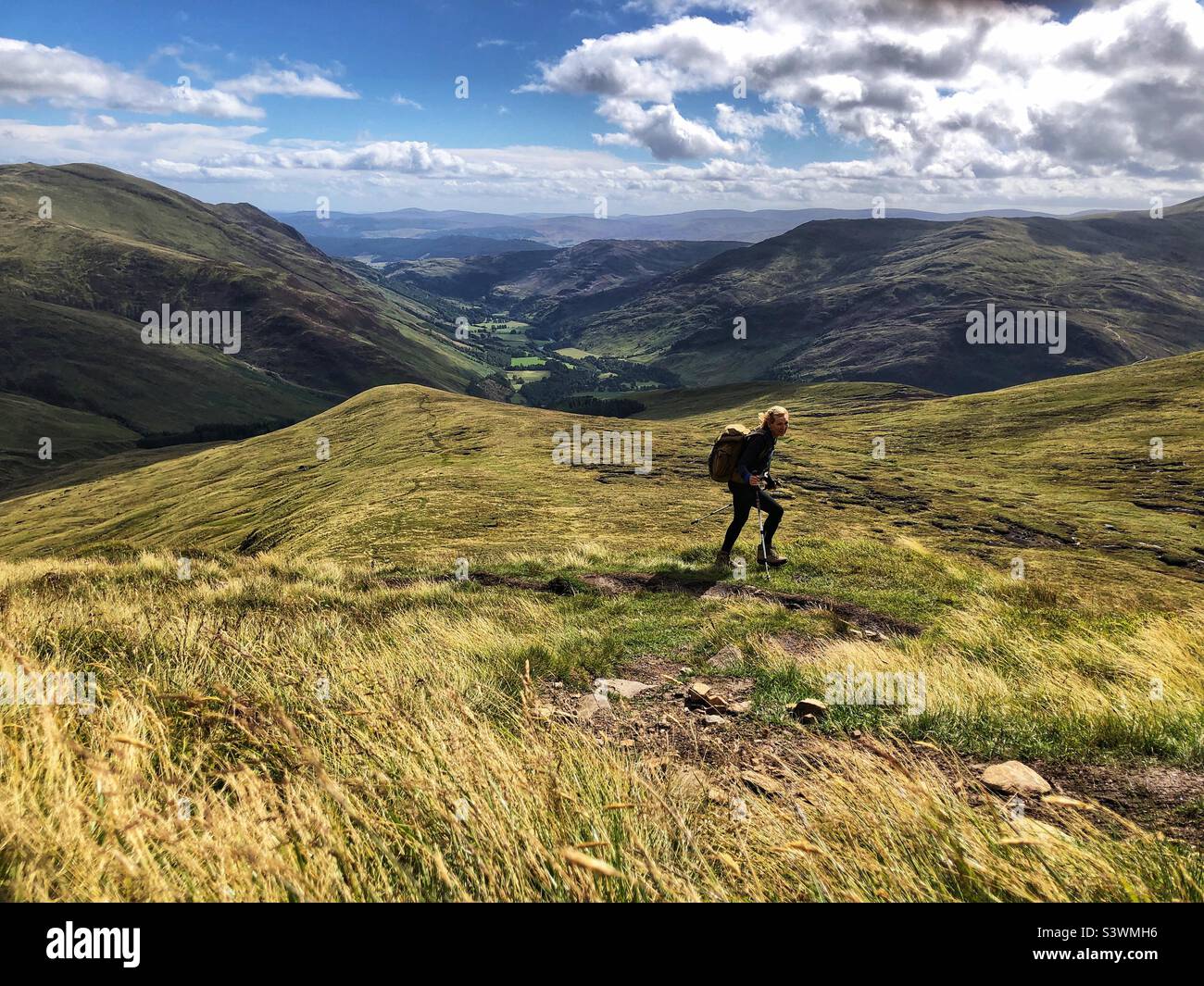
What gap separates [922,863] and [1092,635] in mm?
7420

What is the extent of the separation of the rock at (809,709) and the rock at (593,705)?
1.91 metres

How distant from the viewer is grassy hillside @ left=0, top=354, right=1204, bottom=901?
9.48 feet

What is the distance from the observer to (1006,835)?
330 centimetres

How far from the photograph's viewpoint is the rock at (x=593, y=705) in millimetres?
6180

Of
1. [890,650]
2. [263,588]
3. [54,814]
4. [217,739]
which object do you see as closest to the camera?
[54,814]

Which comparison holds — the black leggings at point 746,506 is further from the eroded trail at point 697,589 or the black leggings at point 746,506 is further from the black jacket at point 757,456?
the eroded trail at point 697,589

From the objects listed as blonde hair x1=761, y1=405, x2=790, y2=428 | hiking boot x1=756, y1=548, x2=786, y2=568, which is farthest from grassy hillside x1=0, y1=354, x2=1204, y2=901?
blonde hair x1=761, y1=405, x2=790, y2=428

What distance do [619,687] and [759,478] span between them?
27.6ft

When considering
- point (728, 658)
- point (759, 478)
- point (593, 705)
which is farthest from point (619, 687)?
point (759, 478)

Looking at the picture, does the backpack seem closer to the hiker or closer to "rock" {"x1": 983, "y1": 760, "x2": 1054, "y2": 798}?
the hiker

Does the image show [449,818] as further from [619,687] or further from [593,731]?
[619,687]

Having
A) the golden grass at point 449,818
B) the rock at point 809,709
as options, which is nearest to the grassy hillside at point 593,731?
the golden grass at point 449,818
